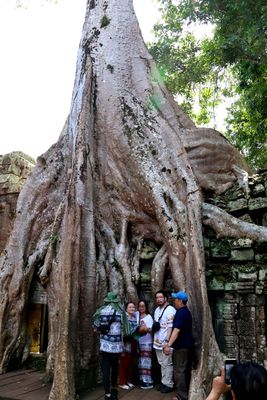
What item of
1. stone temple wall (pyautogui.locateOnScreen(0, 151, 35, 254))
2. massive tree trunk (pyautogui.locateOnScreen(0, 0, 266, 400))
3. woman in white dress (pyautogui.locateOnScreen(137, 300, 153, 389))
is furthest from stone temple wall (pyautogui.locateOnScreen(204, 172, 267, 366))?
stone temple wall (pyautogui.locateOnScreen(0, 151, 35, 254))

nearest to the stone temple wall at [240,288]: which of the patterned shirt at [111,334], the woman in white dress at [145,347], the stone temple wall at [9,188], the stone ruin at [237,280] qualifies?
the stone ruin at [237,280]

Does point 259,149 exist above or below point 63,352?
above

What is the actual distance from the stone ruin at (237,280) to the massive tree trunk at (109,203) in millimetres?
216

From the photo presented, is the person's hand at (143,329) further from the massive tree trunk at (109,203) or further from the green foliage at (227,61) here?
the green foliage at (227,61)

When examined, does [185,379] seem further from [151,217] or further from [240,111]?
[240,111]

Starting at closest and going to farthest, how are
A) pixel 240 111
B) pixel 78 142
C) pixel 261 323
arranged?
1. pixel 261 323
2. pixel 78 142
3. pixel 240 111

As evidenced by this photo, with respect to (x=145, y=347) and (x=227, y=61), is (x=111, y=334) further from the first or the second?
(x=227, y=61)

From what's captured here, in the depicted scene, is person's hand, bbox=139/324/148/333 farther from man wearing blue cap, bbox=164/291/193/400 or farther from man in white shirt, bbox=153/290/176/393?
man wearing blue cap, bbox=164/291/193/400

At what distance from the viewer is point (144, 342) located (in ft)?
12.2

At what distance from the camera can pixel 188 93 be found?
8.88 m

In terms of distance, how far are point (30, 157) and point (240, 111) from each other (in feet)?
17.2

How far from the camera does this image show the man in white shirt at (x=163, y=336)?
11.5 feet

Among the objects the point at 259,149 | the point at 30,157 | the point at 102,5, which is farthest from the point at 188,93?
the point at 30,157

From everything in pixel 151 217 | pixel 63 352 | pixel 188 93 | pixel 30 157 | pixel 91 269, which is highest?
pixel 188 93
